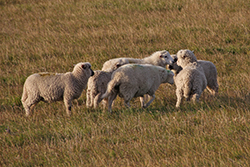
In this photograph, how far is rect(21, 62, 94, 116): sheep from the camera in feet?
22.7

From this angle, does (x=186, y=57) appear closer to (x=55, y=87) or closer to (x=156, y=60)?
(x=156, y=60)

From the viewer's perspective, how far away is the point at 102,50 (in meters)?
11.3

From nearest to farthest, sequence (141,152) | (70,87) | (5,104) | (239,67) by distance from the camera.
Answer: (141,152) < (70,87) < (5,104) < (239,67)

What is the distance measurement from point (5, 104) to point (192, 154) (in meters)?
5.40

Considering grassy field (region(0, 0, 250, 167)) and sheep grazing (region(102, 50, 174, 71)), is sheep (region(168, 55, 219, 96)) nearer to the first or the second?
grassy field (region(0, 0, 250, 167))

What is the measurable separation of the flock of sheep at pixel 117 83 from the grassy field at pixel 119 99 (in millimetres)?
306

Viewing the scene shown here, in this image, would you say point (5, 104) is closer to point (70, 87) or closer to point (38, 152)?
point (70, 87)

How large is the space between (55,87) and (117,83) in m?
1.39

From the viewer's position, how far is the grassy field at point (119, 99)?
4781 millimetres

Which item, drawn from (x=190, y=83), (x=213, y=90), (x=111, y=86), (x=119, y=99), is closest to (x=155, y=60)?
(x=119, y=99)

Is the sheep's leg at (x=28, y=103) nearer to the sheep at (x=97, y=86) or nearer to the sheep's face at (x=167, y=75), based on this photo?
the sheep at (x=97, y=86)

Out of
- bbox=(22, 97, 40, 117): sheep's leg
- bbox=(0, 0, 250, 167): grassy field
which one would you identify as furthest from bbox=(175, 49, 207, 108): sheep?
bbox=(22, 97, 40, 117): sheep's leg

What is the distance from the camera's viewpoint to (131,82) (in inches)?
261

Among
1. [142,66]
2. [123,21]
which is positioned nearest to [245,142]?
[142,66]
